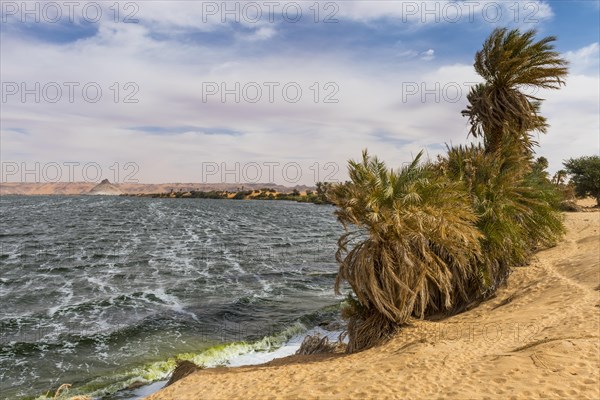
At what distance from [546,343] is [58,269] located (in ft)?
99.1

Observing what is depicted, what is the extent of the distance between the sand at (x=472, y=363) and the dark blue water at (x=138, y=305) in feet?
15.5

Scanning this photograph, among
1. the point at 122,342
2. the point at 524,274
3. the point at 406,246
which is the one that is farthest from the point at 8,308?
the point at 524,274

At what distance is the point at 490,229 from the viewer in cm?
1508

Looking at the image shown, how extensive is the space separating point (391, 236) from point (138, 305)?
592 inches

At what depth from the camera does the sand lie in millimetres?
7903

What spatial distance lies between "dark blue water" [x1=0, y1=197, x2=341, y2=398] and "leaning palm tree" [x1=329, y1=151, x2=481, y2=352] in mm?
6435

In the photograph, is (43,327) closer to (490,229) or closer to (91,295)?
(91,295)

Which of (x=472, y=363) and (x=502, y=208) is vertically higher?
(x=502, y=208)

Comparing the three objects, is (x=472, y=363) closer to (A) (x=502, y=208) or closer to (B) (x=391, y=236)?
(B) (x=391, y=236)

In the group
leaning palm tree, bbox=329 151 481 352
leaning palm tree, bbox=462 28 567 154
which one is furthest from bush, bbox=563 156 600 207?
leaning palm tree, bbox=329 151 481 352

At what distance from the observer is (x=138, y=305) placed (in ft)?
69.7

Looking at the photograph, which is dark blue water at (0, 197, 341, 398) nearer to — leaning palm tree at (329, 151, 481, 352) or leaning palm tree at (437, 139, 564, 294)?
leaning palm tree at (329, 151, 481, 352)

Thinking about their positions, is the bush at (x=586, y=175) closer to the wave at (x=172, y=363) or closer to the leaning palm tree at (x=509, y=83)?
the leaning palm tree at (x=509, y=83)

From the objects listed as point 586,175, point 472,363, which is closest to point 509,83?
point 472,363
